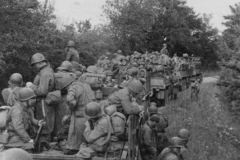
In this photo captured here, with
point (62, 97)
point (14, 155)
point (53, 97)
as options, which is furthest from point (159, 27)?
point (14, 155)

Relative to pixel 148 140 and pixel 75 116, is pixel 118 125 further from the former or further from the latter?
pixel 148 140

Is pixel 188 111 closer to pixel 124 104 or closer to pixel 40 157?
pixel 124 104

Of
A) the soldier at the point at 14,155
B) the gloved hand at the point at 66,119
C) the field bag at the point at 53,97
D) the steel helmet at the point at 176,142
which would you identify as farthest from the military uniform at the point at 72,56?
the soldier at the point at 14,155

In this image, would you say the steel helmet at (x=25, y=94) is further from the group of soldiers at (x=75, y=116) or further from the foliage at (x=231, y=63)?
the foliage at (x=231, y=63)

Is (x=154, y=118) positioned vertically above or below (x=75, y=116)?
below

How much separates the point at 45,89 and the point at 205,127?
22.5 feet

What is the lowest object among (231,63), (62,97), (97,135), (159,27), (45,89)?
(97,135)

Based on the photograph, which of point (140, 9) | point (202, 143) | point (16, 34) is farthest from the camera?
point (140, 9)

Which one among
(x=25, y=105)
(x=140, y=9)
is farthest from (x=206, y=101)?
(x=140, y=9)

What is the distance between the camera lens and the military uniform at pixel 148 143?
7.80 m

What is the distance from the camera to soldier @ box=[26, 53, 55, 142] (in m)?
7.24

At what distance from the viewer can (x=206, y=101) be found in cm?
1666

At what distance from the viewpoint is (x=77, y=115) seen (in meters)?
6.99

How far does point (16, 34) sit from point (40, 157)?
1100 cm
